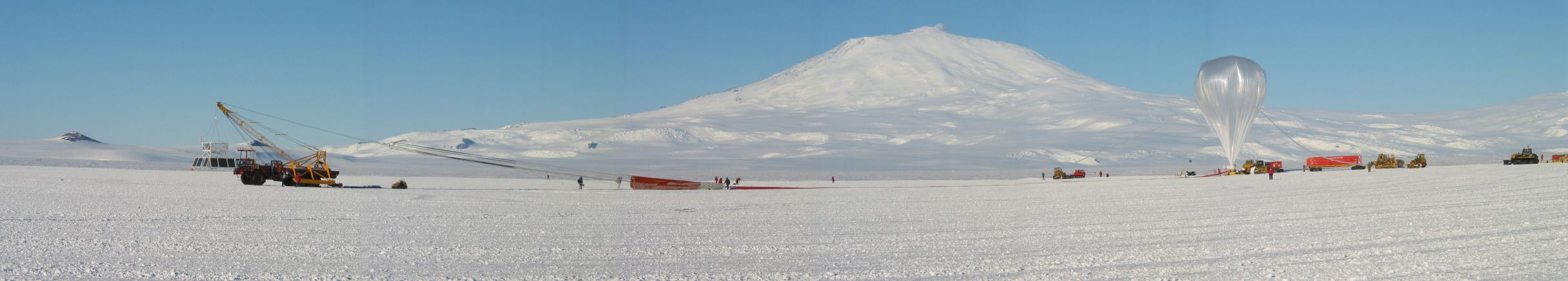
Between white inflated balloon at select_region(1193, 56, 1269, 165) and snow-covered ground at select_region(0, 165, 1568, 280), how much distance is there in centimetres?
3214

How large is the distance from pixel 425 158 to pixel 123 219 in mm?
86447

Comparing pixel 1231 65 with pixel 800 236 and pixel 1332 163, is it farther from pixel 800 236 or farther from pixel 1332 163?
pixel 800 236

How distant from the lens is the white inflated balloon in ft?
213

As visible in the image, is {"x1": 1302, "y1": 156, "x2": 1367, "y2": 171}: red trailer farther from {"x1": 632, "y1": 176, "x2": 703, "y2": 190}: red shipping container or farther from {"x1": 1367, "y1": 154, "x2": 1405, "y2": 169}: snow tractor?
{"x1": 632, "y1": 176, "x2": 703, "y2": 190}: red shipping container

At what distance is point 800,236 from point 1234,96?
54.4m

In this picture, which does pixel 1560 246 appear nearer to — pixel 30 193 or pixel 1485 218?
pixel 1485 218

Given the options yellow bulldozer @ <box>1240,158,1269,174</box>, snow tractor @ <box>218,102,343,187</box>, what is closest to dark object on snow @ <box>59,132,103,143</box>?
snow tractor @ <box>218,102,343,187</box>

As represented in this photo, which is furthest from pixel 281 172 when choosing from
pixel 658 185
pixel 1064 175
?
pixel 1064 175

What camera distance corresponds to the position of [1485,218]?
2019cm

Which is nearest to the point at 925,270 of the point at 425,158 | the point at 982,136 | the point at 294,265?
the point at 294,265

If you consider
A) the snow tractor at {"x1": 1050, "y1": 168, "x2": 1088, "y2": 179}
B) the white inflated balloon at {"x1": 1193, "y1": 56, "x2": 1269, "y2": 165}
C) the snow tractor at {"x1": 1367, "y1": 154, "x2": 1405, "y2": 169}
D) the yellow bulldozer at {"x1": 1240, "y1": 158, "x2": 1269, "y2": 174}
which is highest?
the white inflated balloon at {"x1": 1193, "y1": 56, "x2": 1269, "y2": 165}

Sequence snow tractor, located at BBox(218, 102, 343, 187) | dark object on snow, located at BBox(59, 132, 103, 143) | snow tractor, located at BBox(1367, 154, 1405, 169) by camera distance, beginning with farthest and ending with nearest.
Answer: dark object on snow, located at BBox(59, 132, 103, 143), snow tractor, located at BBox(1367, 154, 1405, 169), snow tractor, located at BBox(218, 102, 343, 187)

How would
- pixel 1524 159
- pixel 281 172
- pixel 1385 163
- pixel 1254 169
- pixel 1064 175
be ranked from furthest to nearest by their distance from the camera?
pixel 1064 175, pixel 1385 163, pixel 1254 169, pixel 1524 159, pixel 281 172

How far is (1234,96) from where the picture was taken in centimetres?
6512
